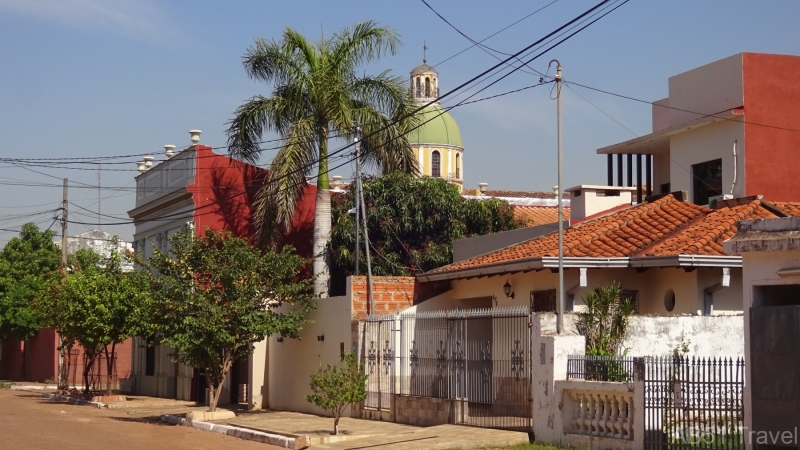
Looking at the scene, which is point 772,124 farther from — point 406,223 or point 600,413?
point 406,223

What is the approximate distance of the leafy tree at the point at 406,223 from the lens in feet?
117

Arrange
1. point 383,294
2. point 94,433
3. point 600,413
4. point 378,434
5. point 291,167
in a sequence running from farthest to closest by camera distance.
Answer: point 291,167 → point 383,294 → point 94,433 → point 378,434 → point 600,413

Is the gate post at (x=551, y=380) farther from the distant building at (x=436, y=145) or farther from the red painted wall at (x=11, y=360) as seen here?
the distant building at (x=436, y=145)

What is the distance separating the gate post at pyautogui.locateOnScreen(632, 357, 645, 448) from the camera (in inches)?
553

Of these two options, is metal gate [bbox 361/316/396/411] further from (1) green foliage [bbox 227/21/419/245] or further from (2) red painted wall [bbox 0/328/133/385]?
(2) red painted wall [bbox 0/328/133/385]

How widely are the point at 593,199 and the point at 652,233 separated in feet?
18.2

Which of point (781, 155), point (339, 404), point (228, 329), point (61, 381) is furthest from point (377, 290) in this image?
point (61, 381)

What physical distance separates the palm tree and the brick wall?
4.33 meters

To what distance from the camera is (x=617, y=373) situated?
15.1 m

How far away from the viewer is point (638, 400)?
1414 cm

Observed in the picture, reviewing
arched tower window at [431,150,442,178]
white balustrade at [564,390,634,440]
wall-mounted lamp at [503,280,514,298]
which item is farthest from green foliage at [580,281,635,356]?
arched tower window at [431,150,442,178]

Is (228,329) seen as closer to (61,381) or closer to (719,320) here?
(719,320)

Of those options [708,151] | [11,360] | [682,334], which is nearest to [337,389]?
[682,334]

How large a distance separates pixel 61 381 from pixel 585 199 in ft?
71.3
